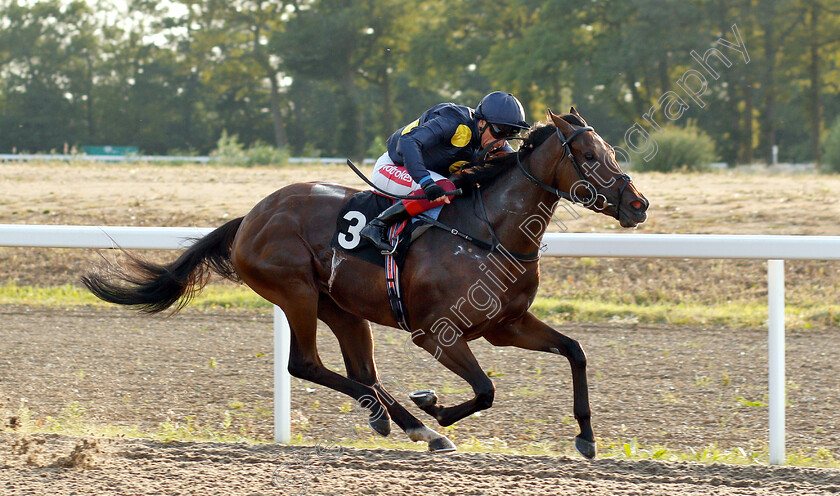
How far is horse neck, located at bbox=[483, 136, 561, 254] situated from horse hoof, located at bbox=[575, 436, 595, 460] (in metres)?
0.84

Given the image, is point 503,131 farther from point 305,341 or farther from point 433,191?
point 305,341

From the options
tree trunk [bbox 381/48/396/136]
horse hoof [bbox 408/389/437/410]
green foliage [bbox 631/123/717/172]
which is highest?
tree trunk [bbox 381/48/396/136]

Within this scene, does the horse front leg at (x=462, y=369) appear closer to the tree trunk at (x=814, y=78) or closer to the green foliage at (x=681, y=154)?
the green foliage at (x=681, y=154)

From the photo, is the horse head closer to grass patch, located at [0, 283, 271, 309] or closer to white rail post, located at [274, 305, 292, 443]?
white rail post, located at [274, 305, 292, 443]

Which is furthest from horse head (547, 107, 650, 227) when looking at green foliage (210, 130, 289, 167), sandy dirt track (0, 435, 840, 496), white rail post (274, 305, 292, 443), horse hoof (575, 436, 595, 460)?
green foliage (210, 130, 289, 167)

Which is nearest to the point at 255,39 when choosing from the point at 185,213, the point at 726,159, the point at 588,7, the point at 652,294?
the point at 588,7

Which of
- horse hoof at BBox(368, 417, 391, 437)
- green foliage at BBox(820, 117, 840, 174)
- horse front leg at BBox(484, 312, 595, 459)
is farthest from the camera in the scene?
green foliage at BBox(820, 117, 840, 174)

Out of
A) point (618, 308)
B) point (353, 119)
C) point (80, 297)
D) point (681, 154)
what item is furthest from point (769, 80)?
point (80, 297)

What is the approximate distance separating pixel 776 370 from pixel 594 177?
130 cm

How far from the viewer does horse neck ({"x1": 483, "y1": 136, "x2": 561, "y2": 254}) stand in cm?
383

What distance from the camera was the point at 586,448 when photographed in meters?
3.78

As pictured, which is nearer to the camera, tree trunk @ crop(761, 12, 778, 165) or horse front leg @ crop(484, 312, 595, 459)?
horse front leg @ crop(484, 312, 595, 459)

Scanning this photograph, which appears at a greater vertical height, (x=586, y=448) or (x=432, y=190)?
(x=432, y=190)

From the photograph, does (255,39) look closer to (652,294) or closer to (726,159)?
(726,159)
